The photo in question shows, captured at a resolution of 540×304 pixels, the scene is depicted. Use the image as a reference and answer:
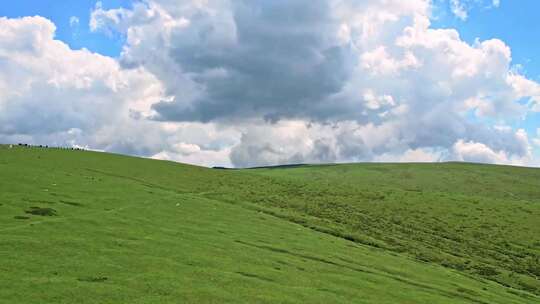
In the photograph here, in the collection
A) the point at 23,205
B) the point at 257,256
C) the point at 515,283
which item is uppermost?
the point at 23,205

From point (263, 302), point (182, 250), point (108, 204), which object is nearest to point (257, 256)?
point (182, 250)

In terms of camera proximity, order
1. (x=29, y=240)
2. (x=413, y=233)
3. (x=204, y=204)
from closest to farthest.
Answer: (x=29, y=240), (x=204, y=204), (x=413, y=233)

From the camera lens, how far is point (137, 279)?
26.2 metres

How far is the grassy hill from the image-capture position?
2661 cm

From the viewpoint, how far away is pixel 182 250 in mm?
34188

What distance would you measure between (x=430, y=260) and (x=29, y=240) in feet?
142

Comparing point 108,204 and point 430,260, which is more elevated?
point 108,204

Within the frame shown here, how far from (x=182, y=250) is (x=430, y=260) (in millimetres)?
33240

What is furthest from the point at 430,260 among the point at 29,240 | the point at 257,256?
the point at 29,240

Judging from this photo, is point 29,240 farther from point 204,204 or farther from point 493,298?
point 493,298

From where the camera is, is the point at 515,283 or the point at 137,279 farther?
the point at 515,283

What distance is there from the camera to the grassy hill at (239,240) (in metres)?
26.6

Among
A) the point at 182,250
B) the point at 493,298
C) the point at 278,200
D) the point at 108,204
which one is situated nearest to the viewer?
the point at 182,250

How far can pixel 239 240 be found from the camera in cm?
4262
